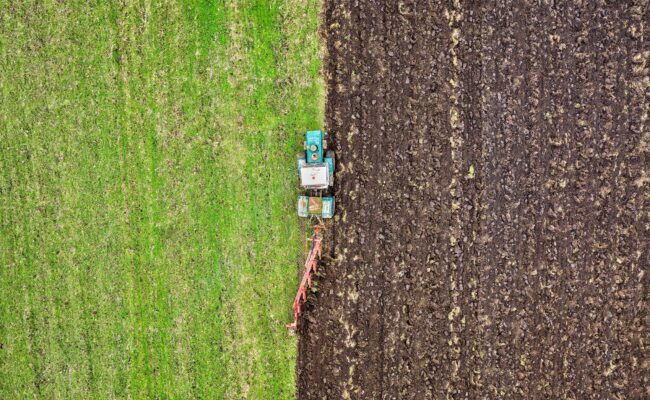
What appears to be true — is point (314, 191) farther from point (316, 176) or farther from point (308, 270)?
point (308, 270)

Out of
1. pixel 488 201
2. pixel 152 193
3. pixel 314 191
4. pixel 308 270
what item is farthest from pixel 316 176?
pixel 152 193

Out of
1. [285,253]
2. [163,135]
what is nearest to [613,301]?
[285,253]

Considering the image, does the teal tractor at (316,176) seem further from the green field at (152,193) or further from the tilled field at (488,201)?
the green field at (152,193)

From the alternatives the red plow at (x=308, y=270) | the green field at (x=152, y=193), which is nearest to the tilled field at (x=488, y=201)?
the red plow at (x=308, y=270)

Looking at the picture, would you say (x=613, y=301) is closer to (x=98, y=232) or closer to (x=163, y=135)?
(x=163, y=135)

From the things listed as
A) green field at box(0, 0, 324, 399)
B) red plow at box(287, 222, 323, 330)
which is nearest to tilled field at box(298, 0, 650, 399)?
red plow at box(287, 222, 323, 330)

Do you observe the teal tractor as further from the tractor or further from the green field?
the green field

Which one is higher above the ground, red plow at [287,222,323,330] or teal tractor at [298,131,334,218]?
teal tractor at [298,131,334,218]
